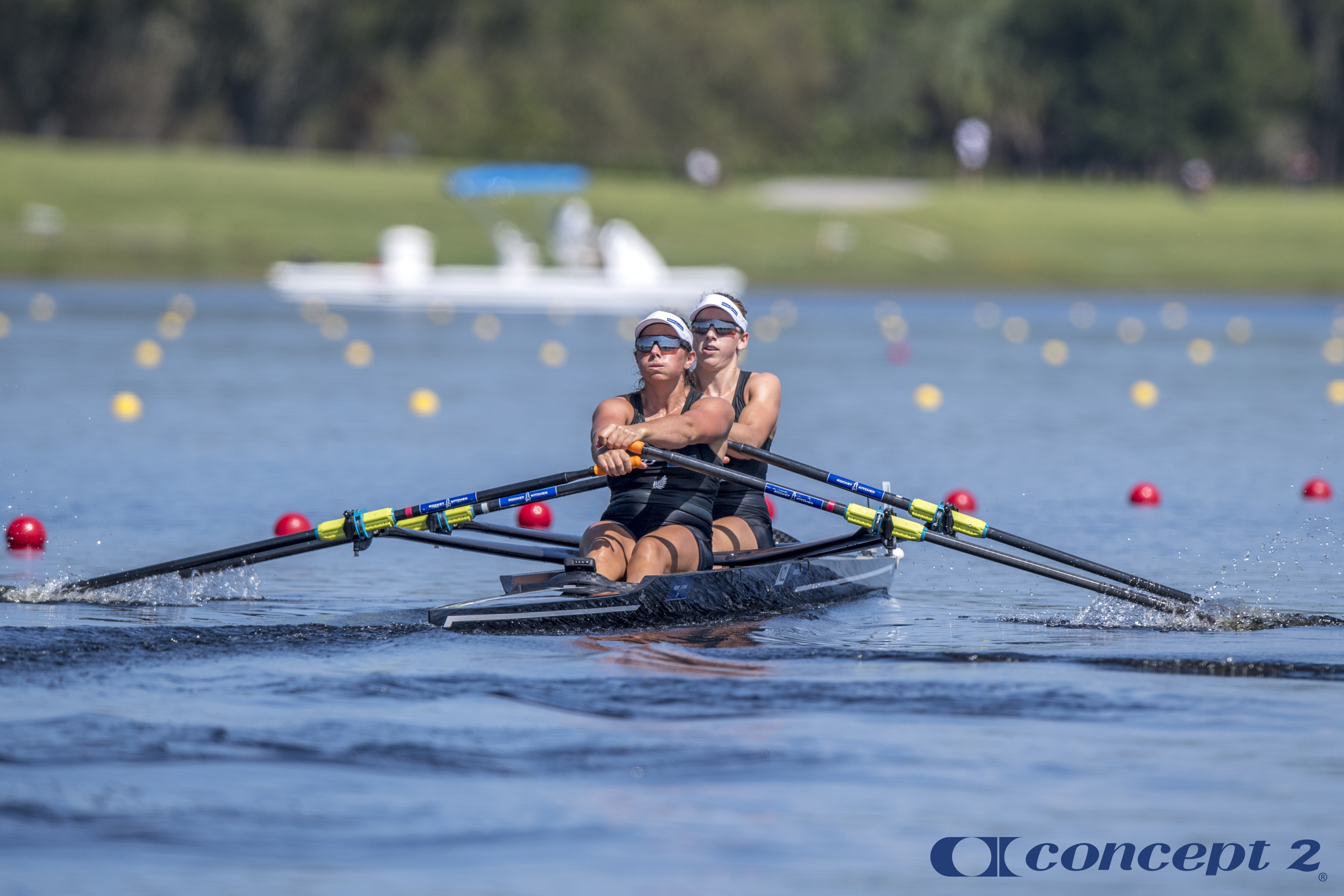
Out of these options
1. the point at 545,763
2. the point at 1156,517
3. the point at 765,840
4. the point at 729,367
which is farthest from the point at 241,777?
the point at 1156,517

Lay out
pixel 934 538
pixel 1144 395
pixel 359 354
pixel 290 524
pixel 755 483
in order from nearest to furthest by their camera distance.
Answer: pixel 755 483
pixel 934 538
pixel 290 524
pixel 1144 395
pixel 359 354

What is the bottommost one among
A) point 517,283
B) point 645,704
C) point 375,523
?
point 645,704

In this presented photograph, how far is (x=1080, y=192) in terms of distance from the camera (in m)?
69.9

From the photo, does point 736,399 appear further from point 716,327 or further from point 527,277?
point 527,277

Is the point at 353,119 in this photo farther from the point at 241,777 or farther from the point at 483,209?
the point at 241,777

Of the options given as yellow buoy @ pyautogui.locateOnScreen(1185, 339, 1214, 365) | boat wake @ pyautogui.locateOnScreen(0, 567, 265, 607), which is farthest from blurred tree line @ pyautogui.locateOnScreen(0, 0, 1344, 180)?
boat wake @ pyautogui.locateOnScreen(0, 567, 265, 607)

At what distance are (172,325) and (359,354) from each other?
6.63 m

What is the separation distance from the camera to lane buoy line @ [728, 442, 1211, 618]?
10281 millimetres

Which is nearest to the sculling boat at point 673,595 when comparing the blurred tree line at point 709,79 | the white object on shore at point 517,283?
the white object on shore at point 517,283

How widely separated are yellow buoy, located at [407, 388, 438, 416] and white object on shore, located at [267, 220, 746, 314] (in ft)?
63.4

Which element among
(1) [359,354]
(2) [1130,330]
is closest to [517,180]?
(2) [1130,330]

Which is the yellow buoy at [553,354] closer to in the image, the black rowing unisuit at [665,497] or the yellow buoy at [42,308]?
the yellow buoy at [42,308]

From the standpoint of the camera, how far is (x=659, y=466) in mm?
10273

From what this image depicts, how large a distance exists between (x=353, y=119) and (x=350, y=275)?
39.5 m
